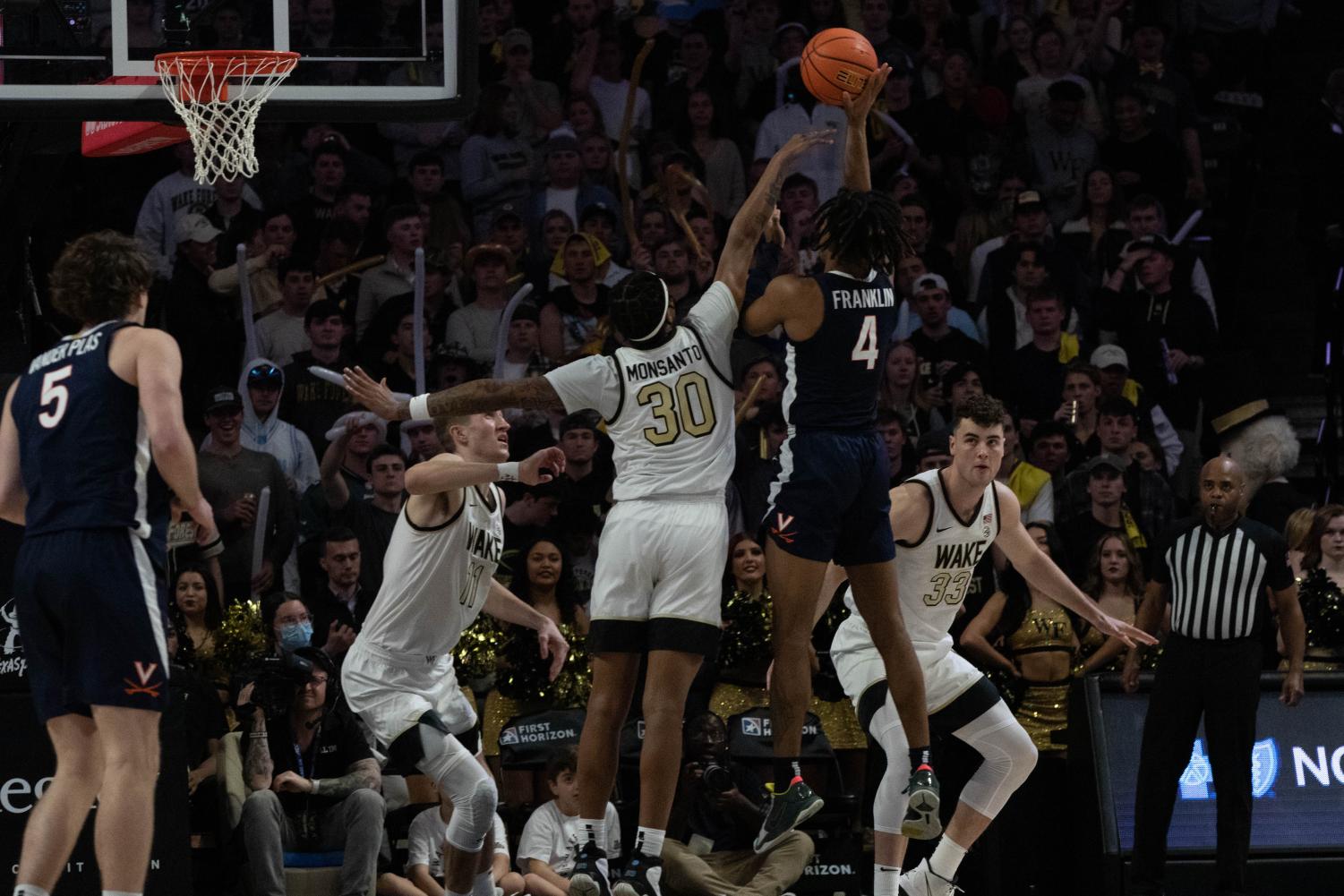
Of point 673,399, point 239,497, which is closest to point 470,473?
point 673,399

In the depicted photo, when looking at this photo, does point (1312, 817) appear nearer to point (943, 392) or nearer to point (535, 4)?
point (943, 392)

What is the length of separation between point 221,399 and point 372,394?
13.1 ft

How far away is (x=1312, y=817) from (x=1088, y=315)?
16.6 ft

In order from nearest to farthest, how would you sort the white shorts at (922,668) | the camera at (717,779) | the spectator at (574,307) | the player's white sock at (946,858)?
1. the player's white sock at (946,858)
2. the white shorts at (922,668)
3. the camera at (717,779)
4. the spectator at (574,307)

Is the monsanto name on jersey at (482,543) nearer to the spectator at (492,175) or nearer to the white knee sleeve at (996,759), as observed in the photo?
the white knee sleeve at (996,759)

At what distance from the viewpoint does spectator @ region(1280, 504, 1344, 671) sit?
1194 centimetres

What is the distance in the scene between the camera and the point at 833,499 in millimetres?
8586

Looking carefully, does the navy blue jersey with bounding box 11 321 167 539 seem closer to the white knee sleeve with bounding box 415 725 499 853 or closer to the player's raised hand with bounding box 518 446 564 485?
the player's raised hand with bounding box 518 446 564 485

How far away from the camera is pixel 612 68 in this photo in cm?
1619

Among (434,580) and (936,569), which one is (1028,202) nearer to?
(936,569)

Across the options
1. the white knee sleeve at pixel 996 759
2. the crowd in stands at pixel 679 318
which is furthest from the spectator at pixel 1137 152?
the white knee sleeve at pixel 996 759

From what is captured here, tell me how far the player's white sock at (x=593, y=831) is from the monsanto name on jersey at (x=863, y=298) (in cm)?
248

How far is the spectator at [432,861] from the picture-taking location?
10805 millimetres

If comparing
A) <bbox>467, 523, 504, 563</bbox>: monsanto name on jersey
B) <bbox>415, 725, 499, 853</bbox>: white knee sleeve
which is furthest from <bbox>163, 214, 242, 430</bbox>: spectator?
<bbox>415, 725, 499, 853</bbox>: white knee sleeve
